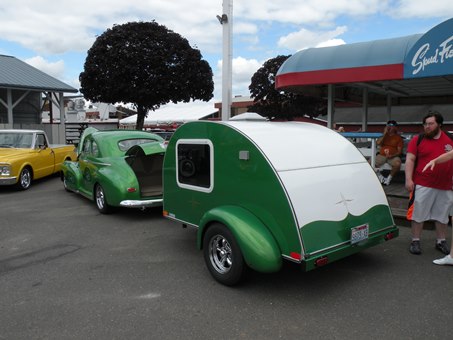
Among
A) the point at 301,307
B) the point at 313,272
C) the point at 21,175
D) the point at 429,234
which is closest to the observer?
the point at 301,307

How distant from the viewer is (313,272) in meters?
4.63

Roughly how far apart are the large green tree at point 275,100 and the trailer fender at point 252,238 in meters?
15.6

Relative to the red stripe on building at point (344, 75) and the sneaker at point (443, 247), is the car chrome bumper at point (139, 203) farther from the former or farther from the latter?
the red stripe on building at point (344, 75)

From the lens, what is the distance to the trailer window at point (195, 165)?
476 cm

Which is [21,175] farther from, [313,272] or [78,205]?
[313,272]

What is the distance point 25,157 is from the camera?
10.4 metres

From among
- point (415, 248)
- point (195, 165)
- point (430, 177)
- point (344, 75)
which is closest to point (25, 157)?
point (195, 165)

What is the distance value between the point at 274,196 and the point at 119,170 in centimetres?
420

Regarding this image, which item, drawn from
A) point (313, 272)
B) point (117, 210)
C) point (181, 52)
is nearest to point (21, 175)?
point (117, 210)

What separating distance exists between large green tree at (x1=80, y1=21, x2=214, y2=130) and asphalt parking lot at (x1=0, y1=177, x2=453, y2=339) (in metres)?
15.6

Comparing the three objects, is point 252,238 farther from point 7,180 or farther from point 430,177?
point 7,180

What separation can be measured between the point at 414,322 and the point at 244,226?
1.74 m

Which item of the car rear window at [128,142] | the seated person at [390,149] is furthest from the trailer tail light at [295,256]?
the seated person at [390,149]

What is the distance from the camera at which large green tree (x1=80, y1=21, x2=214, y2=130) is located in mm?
20406
